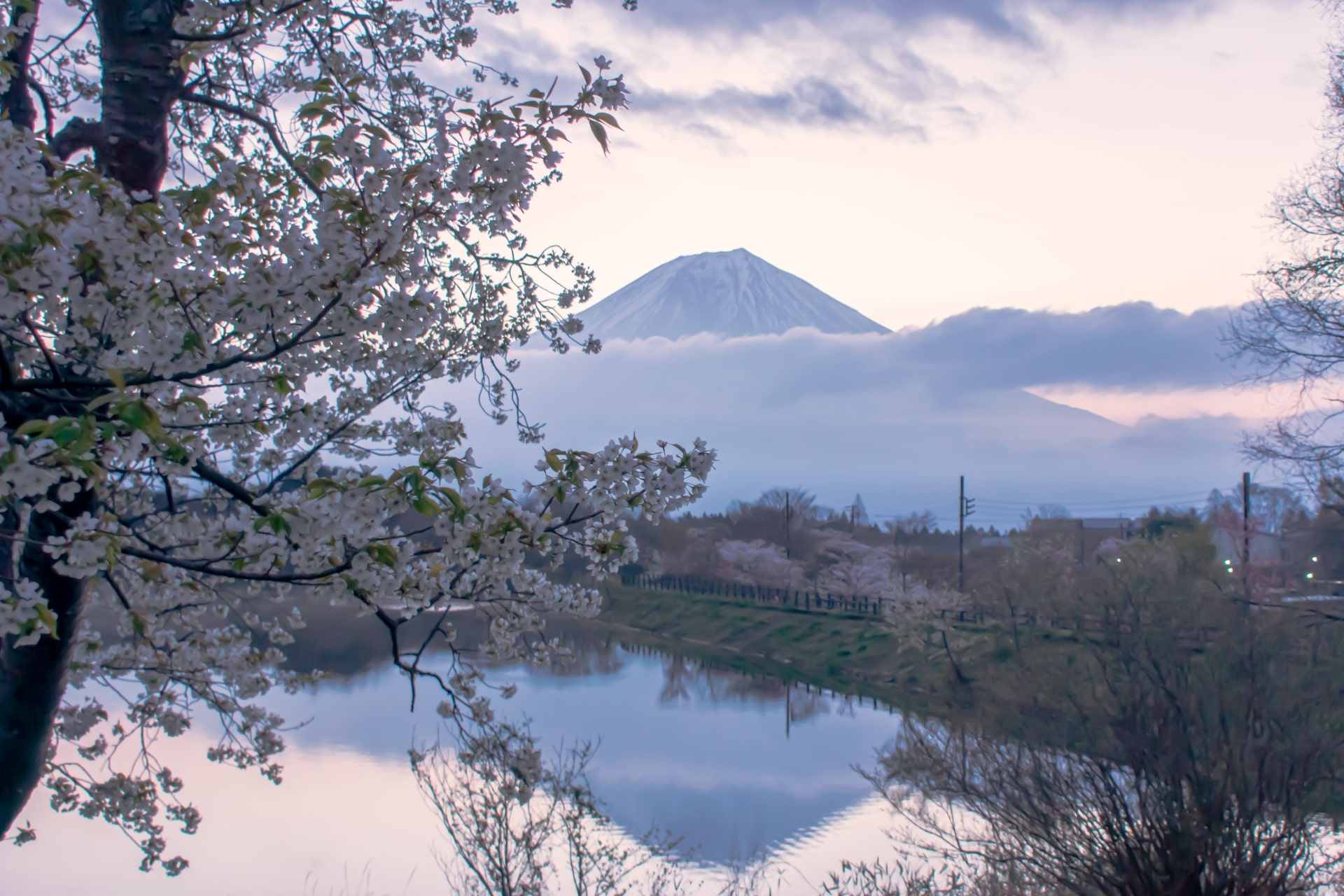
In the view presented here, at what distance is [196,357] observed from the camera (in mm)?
3340

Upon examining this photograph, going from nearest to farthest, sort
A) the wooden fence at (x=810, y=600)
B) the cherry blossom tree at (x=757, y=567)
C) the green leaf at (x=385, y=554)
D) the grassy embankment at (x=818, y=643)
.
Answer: the green leaf at (x=385, y=554), the wooden fence at (x=810, y=600), the grassy embankment at (x=818, y=643), the cherry blossom tree at (x=757, y=567)

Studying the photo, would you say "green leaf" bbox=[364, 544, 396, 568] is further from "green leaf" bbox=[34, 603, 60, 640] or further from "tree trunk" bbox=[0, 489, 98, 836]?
"tree trunk" bbox=[0, 489, 98, 836]

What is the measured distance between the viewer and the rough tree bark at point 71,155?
4.22m

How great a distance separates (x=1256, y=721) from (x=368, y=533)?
9.91 meters

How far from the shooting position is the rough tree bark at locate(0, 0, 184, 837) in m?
4.22

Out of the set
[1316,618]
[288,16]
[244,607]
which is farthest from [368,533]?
[1316,618]

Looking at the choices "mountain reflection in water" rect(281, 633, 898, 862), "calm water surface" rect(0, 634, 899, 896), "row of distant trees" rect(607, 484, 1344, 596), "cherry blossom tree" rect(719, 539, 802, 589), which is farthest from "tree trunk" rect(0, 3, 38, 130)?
"cherry blossom tree" rect(719, 539, 802, 589)

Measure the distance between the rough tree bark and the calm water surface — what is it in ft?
22.8

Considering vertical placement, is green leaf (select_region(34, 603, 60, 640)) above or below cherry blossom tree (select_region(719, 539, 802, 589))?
above

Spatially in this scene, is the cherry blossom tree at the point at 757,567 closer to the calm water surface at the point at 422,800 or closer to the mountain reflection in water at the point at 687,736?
the mountain reflection in water at the point at 687,736

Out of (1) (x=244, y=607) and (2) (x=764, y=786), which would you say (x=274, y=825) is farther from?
(1) (x=244, y=607)

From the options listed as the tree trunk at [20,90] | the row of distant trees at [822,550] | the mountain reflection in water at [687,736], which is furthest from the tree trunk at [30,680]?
the row of distant trees at [822,550]

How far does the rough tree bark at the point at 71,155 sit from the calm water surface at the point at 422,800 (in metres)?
6.95

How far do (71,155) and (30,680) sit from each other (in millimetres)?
2418
